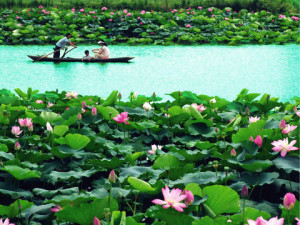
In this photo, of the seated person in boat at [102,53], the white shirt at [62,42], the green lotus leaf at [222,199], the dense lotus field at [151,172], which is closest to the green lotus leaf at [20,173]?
the dense lotus field at [151,172]

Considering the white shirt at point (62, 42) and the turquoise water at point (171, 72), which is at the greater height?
the white shirt at point (62, 42)

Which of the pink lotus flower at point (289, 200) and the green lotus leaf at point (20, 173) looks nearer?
the pink lotus flower at point (289, 200)

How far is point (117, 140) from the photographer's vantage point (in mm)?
2324

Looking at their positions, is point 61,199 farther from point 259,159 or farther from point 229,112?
point 229,112

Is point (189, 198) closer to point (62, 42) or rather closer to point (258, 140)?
point (258, 140)

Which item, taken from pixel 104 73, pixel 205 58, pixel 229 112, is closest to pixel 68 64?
pixel 104 73

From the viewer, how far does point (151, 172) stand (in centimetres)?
170

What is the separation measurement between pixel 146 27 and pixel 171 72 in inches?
168

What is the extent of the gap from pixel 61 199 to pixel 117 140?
93 centimetres

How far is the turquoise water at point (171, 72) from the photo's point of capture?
206 inches

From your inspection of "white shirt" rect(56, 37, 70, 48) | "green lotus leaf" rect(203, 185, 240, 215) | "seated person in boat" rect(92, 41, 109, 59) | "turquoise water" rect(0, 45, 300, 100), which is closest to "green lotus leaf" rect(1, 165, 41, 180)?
"green lotus leaf" rect(203, 185, 240, 215)

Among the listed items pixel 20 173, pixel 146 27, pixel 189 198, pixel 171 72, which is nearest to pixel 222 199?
pixel 189 198

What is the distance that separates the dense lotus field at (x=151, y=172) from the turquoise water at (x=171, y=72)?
2.44 metres

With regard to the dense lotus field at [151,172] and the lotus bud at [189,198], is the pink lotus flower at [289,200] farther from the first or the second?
the lotus bud at [189,198]
